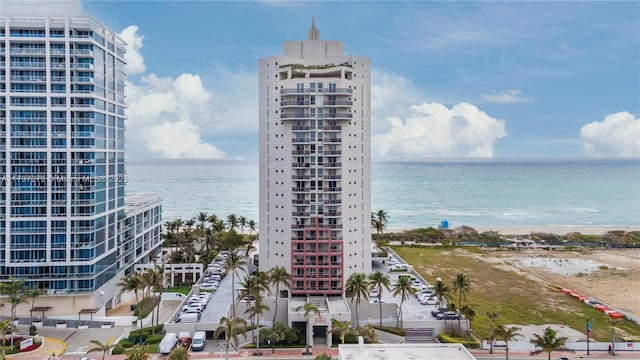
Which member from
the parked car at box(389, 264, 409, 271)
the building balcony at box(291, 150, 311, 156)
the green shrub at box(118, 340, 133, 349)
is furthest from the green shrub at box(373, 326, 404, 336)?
the parked car at box(389, 264, 409, 271)

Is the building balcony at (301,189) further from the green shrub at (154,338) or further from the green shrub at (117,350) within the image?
the green shrub at (117,350)

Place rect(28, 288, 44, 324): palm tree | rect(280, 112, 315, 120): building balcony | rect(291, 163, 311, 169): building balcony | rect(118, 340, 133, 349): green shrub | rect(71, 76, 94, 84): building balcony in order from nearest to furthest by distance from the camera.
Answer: rect(118, 340, 133, 349): green shrub
rect(28, 288, 44, 324): palm tree
rect(280, 112, 315, 120): building balcony
rect(71, 76, 94, 84): building balcony
rect(291, 163, 311, 169): building balcony

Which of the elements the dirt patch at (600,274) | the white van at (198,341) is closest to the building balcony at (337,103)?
the white van at (198,341)

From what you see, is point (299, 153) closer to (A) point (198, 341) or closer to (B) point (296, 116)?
(B) point (296, 116)

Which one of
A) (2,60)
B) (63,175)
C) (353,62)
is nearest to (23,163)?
(63,175)

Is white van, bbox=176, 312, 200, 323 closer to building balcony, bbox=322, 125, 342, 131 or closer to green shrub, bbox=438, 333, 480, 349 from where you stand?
building balcony, bbox=322, 125, 342, 131

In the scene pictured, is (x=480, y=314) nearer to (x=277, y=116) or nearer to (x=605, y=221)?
(x=277, y=116)

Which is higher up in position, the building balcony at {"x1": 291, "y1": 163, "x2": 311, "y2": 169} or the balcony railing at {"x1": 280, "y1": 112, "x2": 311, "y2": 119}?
the balcony railing at {"x1": 280, "y1": 112, "x2": 311, "y2": 119}
